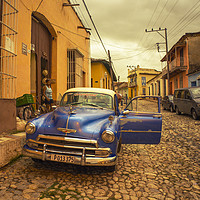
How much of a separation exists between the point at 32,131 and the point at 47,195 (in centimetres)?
106

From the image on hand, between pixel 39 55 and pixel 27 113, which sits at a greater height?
pixel 39 55

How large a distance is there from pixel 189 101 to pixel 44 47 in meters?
7.95

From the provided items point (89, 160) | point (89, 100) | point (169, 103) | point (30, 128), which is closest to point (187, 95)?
point (169, 103)

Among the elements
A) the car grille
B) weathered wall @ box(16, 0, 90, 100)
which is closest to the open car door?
the car grille

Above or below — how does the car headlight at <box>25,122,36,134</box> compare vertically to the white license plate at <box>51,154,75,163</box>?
above

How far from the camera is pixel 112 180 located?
286 cm

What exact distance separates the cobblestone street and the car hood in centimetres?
71

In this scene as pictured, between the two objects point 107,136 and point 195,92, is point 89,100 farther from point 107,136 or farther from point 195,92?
point 195,92

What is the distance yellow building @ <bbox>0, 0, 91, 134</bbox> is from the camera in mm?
5863

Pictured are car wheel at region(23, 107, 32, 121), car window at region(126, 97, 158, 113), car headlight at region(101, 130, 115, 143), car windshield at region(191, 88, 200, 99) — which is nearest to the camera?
car headlight at region(101, 130, 115, 143)

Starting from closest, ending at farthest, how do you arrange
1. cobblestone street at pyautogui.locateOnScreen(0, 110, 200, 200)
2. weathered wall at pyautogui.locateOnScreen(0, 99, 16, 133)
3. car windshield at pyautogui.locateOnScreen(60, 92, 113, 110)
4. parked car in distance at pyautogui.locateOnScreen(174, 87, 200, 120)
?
cobblestone street at pyautogui.locateOnScreen(0, 110, 200, 200)
weathered wall at pyautogui.locateOnScreen(0, 99, 16, 133)
car windshield at pyautogui.locateOnScreen(60, 92, 113, 110)
parked car in distance at pyautogui.locateOnScreen(174, 87, 200, 120)

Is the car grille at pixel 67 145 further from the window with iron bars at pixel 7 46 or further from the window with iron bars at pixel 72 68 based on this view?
the window with iron bars at pixel 72 68

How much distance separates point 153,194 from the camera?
245 cm

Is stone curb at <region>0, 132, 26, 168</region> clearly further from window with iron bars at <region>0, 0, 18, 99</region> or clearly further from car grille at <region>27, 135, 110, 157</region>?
window with iron bars at <region>0, 0, 18, 99</region>
